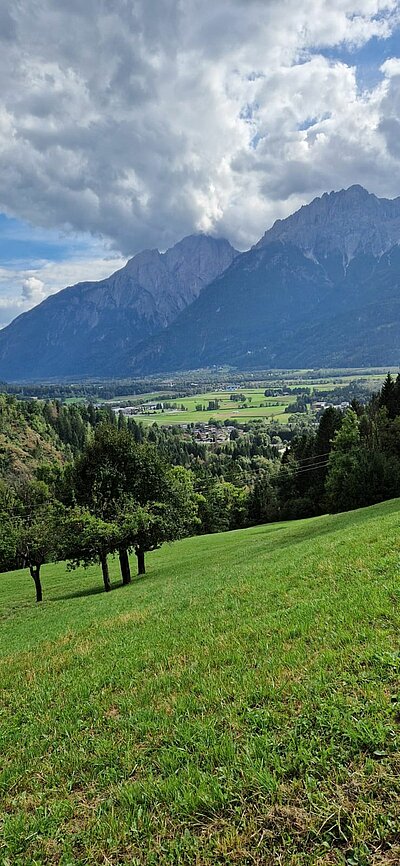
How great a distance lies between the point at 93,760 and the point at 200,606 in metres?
7.82

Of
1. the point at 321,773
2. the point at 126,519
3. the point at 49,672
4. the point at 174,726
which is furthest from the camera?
the point at 126,519

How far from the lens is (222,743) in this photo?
21.0ft

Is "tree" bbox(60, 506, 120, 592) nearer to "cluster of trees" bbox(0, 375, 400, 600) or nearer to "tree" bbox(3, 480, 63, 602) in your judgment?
"cluster of trees" bbox(0, 375, 400, 600)

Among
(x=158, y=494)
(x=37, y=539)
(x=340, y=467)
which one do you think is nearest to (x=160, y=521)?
(x=158, y=494)

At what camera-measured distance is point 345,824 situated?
4.75m

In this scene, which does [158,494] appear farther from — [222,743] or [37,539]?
[222,743]

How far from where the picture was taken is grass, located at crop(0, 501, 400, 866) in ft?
16.1

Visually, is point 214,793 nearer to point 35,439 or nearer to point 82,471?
point 82,471

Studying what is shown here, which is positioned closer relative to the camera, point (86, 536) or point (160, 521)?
point (86, 536)

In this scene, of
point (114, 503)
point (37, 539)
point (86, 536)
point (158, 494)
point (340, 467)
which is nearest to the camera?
point (86, 536)

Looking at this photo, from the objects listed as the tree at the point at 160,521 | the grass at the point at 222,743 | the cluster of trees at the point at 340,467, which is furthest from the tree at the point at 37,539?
the cluster of trees at the point at 340,467

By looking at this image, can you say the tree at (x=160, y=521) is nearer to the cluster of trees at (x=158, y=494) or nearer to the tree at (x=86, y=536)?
the cluster of trees at (x=158, y=494)

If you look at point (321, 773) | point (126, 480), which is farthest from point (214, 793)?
point (126, 480)

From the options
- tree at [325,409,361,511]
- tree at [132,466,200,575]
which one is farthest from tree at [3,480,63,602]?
tree at [325,409,361,511]
